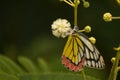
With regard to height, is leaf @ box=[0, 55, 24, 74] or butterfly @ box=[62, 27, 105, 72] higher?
leaf @ box=[0, 55, 24, 74]

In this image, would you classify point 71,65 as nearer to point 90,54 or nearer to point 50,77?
point 90,54

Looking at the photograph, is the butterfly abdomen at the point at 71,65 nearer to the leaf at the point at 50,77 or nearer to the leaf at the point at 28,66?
the leaf at the point at 50,77

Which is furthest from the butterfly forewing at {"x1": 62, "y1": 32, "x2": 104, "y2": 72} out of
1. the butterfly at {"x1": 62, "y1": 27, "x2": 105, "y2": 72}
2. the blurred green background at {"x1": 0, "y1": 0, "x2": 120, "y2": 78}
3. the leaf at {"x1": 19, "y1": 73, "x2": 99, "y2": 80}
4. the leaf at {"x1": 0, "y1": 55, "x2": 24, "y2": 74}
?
the blurred green background at {"x1": 0, "y1": 0, "x2": 120, "y2": 78}

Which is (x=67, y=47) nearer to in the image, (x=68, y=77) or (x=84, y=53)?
(x=84, y=53)

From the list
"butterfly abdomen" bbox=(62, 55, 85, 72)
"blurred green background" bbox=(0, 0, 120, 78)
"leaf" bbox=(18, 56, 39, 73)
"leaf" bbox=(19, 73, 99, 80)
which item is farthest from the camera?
"blurred green background" bbox=(0, 0, 120, 78)

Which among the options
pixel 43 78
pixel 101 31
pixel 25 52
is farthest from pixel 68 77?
pixel 101 31

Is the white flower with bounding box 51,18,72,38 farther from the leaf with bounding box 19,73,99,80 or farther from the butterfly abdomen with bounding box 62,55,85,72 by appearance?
the leaf with bounding box 19,73,99,80

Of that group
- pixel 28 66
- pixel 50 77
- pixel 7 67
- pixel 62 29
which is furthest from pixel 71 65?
pixel 28 66
